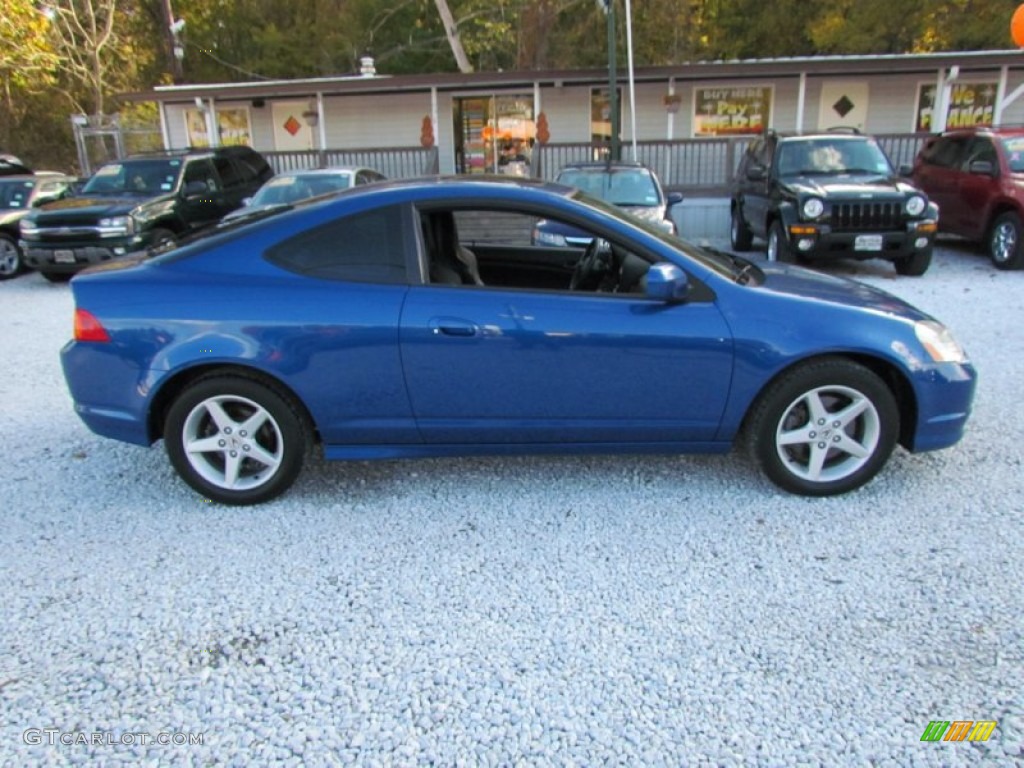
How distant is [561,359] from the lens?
348 centimetres

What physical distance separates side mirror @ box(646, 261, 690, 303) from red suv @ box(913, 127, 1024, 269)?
8.37m

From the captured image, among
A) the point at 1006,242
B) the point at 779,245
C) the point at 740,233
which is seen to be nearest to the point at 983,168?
the point at 1006,242

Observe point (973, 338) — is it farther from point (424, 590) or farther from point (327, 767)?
point (327, 767)

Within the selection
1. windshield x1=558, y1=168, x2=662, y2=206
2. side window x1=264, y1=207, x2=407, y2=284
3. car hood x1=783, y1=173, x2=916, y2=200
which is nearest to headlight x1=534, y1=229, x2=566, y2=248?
windshield x1=558, y1=168, x2=662, y2=206

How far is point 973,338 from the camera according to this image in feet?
21.9

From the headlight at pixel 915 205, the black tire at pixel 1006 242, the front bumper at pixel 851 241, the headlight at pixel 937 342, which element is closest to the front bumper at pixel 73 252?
the front bumper at pixel 851 241

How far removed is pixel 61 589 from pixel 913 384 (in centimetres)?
387

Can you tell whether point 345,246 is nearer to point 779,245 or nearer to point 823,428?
point 823,428

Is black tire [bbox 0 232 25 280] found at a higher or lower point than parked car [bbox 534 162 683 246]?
Result: lower

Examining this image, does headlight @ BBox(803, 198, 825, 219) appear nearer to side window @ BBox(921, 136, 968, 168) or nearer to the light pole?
side window @ BBox(921, 136, 968, 168)

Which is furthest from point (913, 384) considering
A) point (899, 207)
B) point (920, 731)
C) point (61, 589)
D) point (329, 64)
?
point (329, 64)

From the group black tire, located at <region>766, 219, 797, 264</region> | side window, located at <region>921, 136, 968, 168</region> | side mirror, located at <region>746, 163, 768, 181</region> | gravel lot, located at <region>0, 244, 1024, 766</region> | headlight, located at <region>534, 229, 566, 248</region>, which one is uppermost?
side window, located at <region>921, 136, 968, 168</region>

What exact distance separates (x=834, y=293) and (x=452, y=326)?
191 centimetres

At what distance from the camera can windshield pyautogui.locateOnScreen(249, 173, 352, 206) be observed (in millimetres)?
10539
